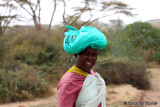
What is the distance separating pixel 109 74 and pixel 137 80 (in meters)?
1.18

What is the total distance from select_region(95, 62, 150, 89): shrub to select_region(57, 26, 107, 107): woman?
5547 millimetres

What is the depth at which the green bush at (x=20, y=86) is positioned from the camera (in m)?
6.41

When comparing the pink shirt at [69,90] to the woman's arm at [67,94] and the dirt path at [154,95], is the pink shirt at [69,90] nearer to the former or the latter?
the woman's arm at [67,94]

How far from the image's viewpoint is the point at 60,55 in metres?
10.2

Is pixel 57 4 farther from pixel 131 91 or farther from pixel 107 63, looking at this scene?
pixel 131 91

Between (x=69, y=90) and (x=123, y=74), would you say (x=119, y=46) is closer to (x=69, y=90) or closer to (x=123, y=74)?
(x=123, y=74)

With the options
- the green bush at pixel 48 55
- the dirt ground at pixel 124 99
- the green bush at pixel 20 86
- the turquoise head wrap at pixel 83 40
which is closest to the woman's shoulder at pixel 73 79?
the turquoise head wrap at pixel 83 40

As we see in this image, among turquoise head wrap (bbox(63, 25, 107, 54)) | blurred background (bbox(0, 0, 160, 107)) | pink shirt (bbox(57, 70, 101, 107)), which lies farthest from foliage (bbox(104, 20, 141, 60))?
pink shirt (bbox(57, 70, 101, 107))

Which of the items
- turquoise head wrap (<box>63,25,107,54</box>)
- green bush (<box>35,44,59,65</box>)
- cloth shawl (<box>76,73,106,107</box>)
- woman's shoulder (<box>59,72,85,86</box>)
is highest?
turquoise head wrap (<box>63,25,107,54</box>)

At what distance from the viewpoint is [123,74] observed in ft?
23.7

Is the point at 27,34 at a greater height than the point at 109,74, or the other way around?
the point at 27,34

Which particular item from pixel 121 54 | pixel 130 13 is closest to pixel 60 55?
pixel 121 54

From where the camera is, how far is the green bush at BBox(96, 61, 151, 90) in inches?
282

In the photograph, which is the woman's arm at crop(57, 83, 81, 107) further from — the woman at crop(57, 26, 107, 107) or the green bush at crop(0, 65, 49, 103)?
the green bush at crop(0, 65, 49, 103)
